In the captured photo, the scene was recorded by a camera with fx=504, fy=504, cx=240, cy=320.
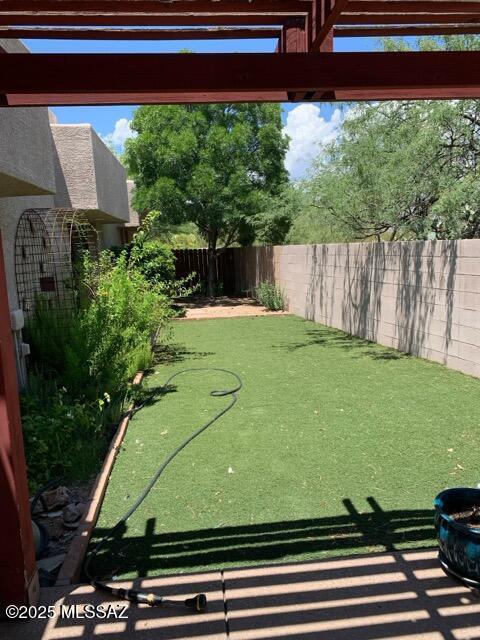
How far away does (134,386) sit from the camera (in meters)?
6.78

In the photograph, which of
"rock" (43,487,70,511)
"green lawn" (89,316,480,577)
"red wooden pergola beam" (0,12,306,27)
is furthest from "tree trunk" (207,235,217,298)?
"red wooden pergola beam" (0,12,306,27)

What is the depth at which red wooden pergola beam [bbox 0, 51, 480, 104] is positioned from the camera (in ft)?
7.60

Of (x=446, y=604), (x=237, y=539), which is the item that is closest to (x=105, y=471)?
(x=237, y=539)

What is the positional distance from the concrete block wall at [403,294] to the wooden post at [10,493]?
20.1 feet

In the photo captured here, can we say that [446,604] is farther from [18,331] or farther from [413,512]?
[18,331]

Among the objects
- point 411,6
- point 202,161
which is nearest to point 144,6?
point 411,6

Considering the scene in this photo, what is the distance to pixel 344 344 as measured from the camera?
10.1 metres

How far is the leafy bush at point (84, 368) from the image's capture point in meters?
4.51

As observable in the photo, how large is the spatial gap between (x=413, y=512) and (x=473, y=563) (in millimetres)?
922

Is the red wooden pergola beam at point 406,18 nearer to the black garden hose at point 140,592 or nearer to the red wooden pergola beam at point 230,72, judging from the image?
the red wooden pergola beam at point 230,72

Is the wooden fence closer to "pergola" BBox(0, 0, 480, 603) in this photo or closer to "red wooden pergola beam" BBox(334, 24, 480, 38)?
"red wooden pergola beam" BBox(334, 24, 480, 38)

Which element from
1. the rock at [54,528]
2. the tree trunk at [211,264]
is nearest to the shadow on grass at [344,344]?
the rock at [54,528]

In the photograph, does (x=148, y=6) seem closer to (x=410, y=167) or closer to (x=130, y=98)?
(x=130, y=98)

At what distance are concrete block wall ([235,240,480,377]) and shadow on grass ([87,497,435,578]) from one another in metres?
4.21
